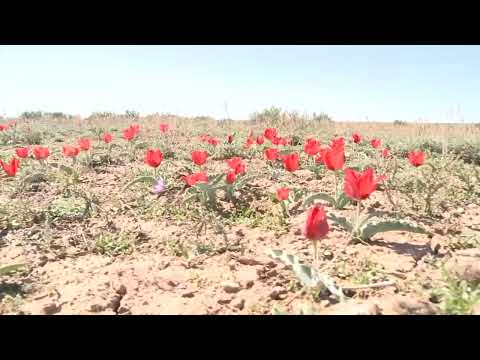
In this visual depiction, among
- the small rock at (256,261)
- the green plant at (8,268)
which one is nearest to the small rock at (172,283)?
the small rock at (256,261)

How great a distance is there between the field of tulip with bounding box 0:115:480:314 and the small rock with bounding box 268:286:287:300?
0.04 ft

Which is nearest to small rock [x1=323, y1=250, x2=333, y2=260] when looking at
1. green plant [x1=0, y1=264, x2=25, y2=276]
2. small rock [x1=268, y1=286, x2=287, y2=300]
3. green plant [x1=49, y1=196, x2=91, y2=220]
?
small rock [x1=268, y1=286, x2=287, y2=300]

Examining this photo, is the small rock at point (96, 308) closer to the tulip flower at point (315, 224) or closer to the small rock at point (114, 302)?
the small rock at point (114, 302)

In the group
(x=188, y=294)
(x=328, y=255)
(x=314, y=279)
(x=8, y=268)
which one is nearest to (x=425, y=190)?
(x=328, y=255)

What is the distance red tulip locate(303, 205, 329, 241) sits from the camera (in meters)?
1.86

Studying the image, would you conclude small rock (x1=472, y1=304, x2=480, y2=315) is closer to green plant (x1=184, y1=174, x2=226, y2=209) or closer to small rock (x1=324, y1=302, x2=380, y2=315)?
small rock (x1=324, y1=302, x2=380, y2=315)

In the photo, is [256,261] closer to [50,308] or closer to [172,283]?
[172,283]

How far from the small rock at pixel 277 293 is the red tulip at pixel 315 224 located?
1.62 ft

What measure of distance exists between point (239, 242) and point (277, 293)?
32.7 inches

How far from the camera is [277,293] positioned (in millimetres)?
2205

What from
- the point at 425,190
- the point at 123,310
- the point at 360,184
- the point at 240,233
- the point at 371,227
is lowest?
the point at 123,310
